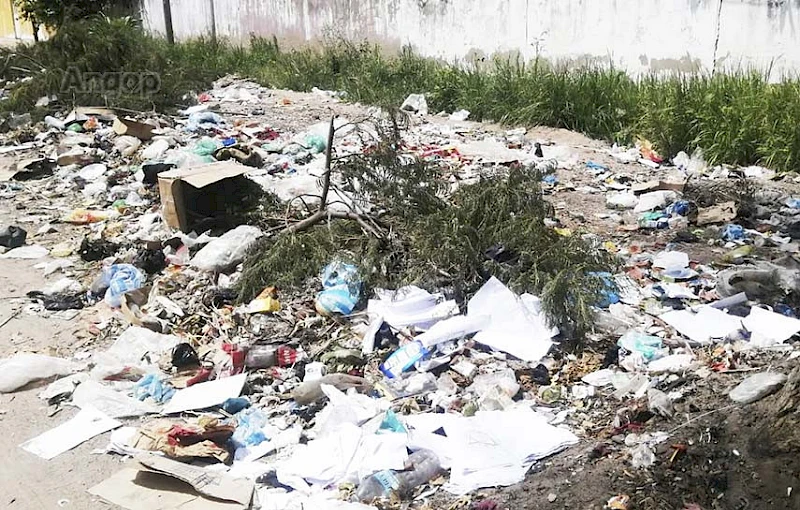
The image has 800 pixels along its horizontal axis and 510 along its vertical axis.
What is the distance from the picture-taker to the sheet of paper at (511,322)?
10.9ft

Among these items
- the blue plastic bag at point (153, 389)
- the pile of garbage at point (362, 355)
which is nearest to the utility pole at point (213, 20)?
the pile of garbage at point (362, 355)

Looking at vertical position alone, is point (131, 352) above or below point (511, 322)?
below

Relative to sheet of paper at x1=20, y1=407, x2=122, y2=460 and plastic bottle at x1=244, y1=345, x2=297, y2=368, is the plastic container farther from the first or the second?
sheet of paper at x1=20, y1=407, x2=122, y2=460

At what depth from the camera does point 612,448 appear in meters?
2.55

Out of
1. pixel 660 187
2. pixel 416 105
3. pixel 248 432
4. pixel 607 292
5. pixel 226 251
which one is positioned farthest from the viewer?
pixel 416 105

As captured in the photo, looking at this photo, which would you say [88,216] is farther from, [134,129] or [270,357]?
[270,357]

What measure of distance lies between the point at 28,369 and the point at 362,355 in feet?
4.92

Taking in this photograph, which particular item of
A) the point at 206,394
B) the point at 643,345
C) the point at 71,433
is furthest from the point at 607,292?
the point at 71,433

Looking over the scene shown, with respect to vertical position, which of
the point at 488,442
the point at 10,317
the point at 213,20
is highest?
the point at 213,20

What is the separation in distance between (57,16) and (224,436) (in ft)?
48.9

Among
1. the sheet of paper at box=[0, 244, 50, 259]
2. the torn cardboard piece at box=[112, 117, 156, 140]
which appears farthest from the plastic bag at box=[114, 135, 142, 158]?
the sheet of paper at box=[0, 244, 50, 259]

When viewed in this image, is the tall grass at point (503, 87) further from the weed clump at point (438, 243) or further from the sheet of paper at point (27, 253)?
the sheet of paper at point (27, 253)

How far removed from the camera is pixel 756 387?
8.45 feet

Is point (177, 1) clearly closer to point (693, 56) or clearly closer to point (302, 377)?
point (693, 56)
